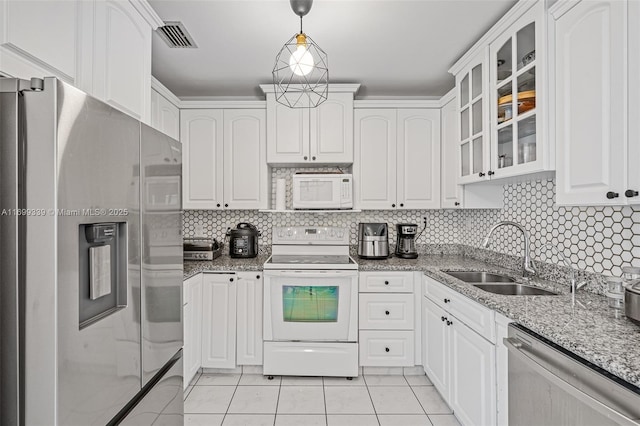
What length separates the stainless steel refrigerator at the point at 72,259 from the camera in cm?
72

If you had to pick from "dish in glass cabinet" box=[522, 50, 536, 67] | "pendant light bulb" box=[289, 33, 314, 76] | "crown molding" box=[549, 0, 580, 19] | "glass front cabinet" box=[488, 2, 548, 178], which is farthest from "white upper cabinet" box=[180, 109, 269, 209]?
"crown molding" box=[549, 0, 580, 19]

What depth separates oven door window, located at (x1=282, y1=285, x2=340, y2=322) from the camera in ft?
8.59

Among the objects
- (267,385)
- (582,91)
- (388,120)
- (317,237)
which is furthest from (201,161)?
(582,91)

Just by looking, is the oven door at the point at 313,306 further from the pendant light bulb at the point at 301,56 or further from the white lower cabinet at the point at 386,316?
the pendant light bulb at the point at 301,56

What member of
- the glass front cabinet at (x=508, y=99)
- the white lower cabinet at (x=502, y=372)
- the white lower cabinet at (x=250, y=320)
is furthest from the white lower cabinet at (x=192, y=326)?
the glass front cabinet at (x=508, y=99)

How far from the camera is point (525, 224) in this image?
7.70 feet

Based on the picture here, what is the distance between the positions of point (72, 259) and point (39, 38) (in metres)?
0.73

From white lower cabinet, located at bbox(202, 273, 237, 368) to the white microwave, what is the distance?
2.91ft

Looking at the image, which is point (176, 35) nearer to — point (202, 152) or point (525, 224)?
point (202, 152)

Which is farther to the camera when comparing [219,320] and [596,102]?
[219,320]

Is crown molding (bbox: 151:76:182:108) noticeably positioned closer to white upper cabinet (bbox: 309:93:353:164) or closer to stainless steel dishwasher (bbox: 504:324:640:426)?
white upper cabinet (bbox: 309:93:353:164)

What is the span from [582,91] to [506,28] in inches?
30.0

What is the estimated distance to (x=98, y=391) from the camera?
0.87 metres

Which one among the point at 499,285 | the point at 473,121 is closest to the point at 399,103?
the point at 473,121
